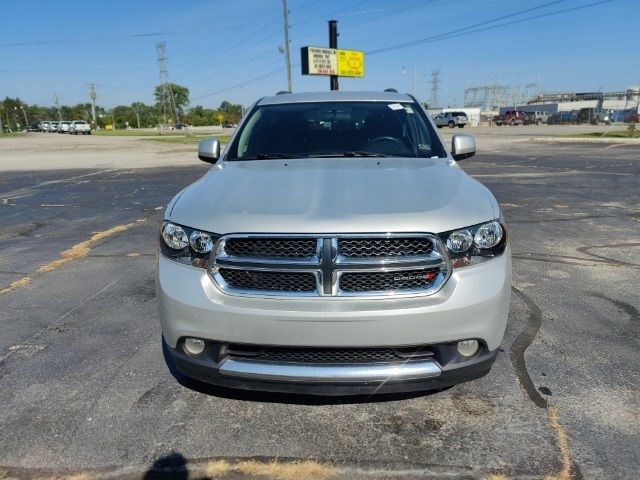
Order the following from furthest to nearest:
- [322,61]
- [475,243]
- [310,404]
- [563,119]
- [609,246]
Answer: [563,119], [322,61], [609,246], [310,404], [475,243]

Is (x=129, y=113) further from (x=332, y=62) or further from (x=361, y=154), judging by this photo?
(x=361, y=154)

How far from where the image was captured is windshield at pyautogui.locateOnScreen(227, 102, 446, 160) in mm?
3918

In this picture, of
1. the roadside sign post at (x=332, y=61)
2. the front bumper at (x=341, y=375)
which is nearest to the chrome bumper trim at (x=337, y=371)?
the front bumper at (x=341, y=375)

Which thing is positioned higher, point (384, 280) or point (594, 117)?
point (384, 280)

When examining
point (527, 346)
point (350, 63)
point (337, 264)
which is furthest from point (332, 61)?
point (337, 264)

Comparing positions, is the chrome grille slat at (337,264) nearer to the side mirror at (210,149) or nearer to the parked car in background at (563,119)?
the side mirror at (210,149)

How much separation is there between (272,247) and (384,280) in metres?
0.56

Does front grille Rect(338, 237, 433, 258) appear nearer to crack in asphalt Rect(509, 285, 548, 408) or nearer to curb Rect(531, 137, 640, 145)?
crack in asphalt Rect(509, 285, 548, 408)

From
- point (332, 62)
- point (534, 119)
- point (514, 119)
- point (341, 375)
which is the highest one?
point (332, 62)

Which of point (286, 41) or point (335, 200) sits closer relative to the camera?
point (335, 200)

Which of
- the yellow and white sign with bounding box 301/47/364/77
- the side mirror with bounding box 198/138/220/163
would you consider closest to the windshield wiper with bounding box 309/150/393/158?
the side mirror with bounding box 198/138/220/163

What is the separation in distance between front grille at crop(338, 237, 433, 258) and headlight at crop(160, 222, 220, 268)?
2.09 feet

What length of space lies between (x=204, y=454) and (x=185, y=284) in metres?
0.82

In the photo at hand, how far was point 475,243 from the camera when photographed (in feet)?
8.39
